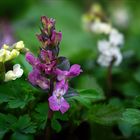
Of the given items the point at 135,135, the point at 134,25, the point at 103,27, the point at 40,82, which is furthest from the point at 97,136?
the point at 134,25

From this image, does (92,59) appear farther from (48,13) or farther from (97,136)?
(48,13)

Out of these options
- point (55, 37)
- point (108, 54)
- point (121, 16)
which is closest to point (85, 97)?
point (55, 37)

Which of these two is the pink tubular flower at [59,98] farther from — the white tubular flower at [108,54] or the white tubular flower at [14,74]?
the white tubular flower at [108,54]

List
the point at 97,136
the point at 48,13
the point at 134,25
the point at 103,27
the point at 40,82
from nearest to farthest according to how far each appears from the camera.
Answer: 1. the point at 40,82
2. the point at 97,136
3. the point at 103,27
4. the point at 134,25
5. the point at 48,13

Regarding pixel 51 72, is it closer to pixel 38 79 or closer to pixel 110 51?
pixel 38 79

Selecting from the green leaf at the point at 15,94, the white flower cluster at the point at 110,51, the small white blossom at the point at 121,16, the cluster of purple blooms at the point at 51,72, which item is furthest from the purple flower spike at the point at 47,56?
the small white blossom at the point at 121,16

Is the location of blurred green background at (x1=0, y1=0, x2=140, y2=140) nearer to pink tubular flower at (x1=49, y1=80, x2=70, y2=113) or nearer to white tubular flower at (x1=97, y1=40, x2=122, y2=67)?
white tubular flower at (x1=97, y1=40, x2=122, y2=67)
